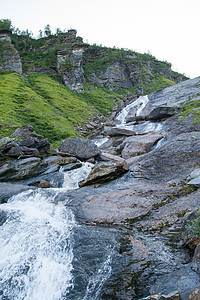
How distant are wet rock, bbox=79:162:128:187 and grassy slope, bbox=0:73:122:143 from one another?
1429 centimetres

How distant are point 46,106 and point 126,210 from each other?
35.3m

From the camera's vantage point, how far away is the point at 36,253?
6922 mm

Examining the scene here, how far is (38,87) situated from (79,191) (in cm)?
4594

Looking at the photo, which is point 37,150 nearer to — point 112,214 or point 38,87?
point 112,214

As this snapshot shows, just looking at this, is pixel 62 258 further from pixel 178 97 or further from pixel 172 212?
pixel 178 97

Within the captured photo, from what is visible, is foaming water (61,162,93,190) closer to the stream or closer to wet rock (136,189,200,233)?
the stream

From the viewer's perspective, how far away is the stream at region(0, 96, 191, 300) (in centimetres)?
572

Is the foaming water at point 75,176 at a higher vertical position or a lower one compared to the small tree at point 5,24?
lower

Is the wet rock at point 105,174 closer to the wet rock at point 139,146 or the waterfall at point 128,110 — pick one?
the wet rock at point 139,146

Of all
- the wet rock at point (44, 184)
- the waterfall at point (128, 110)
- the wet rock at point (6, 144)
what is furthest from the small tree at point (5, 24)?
the wet rock at point (44, 184)

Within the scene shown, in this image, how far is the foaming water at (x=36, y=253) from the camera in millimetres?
5883

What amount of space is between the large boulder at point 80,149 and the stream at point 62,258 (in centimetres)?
1024

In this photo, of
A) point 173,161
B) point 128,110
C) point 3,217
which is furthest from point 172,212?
point 128,110

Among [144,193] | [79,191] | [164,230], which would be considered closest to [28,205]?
[79,191]
